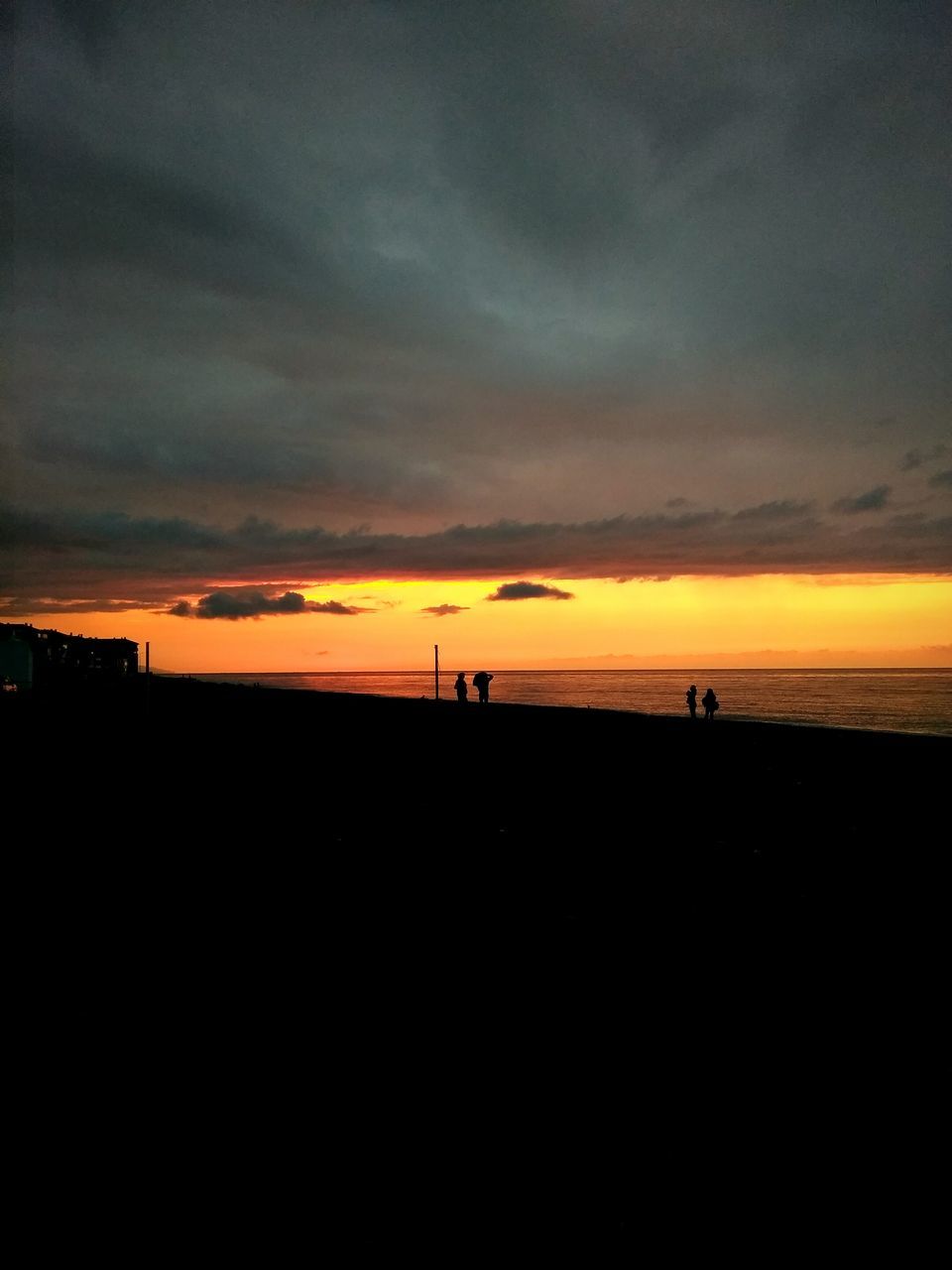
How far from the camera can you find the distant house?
40.3 m

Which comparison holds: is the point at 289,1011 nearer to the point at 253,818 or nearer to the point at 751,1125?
the point at 751,1125

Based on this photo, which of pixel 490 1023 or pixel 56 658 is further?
pixel 56 658

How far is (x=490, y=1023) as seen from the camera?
5.65 meters

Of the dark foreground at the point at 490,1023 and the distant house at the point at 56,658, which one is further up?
the distant house at the point at 56,658

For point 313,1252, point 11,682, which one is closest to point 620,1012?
point 313,1252

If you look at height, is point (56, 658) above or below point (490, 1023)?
above

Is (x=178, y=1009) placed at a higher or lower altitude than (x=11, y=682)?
lower

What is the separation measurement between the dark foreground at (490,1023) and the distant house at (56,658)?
32270mm

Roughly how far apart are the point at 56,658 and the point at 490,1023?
6864cm

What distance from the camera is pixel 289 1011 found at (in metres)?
5.81

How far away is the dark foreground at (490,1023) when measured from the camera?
12.6 feet

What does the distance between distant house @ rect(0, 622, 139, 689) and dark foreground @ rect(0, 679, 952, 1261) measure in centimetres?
3227

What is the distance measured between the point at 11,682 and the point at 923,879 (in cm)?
4348

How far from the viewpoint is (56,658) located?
63969 millimetres
